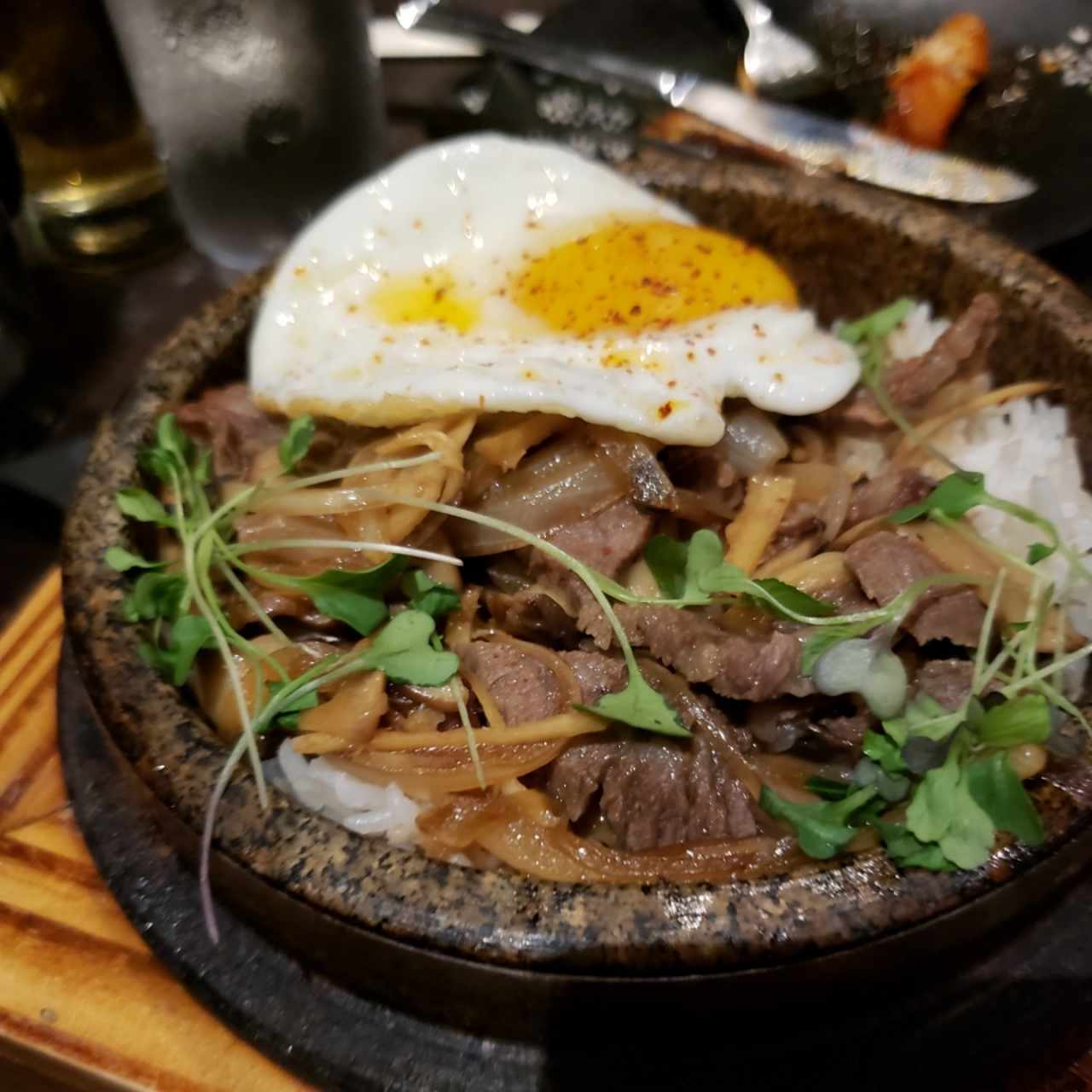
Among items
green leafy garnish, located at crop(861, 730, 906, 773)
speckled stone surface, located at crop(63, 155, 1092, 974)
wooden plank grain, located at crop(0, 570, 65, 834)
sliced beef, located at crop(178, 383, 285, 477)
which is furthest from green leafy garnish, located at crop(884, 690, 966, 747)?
wooden plank grain, located at crop(0, 570, 65, 834)

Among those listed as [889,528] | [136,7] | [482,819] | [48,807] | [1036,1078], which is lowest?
[48,807]

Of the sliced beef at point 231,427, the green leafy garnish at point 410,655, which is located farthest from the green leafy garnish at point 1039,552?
the sliced beef at point 231,427

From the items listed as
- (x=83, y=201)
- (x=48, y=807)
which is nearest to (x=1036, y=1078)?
(x=48, y=807)

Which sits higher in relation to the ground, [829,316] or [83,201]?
[829,316]

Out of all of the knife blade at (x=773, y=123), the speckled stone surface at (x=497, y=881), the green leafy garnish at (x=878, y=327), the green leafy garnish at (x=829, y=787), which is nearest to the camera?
the speckled stone surface at (x=497, y=881)

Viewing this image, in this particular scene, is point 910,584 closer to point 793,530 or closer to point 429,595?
point 793,530

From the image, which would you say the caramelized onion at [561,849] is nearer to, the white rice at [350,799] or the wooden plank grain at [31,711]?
the white rice at [350,799]

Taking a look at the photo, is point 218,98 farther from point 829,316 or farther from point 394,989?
point 394,989
